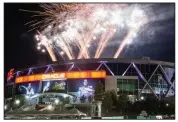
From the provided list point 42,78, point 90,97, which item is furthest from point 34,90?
Answer: point 90,97

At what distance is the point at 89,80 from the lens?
16.5 meters

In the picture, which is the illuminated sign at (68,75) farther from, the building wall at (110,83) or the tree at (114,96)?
the tree at (114,96)

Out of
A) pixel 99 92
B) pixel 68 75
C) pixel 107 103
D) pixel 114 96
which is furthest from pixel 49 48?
pixel 107 103

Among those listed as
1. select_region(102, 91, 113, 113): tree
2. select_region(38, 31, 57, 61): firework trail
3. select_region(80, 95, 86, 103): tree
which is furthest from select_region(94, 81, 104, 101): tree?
select_region(38, 31, 57, 61): firework trail

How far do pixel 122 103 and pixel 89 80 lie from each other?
2215 millimetres

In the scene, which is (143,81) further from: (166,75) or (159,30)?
(159,30)

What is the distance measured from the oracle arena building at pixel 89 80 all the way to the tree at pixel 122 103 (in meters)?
0.97

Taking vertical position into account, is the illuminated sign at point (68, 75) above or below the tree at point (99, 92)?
above

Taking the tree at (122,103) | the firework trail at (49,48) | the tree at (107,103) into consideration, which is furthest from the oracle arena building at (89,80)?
the tree at (107,103)

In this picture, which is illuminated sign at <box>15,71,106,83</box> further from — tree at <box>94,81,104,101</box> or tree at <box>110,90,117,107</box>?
tree at <box>110,90,117,107</box>

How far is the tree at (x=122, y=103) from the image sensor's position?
49.5 feet

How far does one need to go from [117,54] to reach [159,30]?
114 inches

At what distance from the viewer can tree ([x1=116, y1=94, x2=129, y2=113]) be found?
15.1m

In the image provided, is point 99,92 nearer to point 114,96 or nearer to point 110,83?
point 114,96
